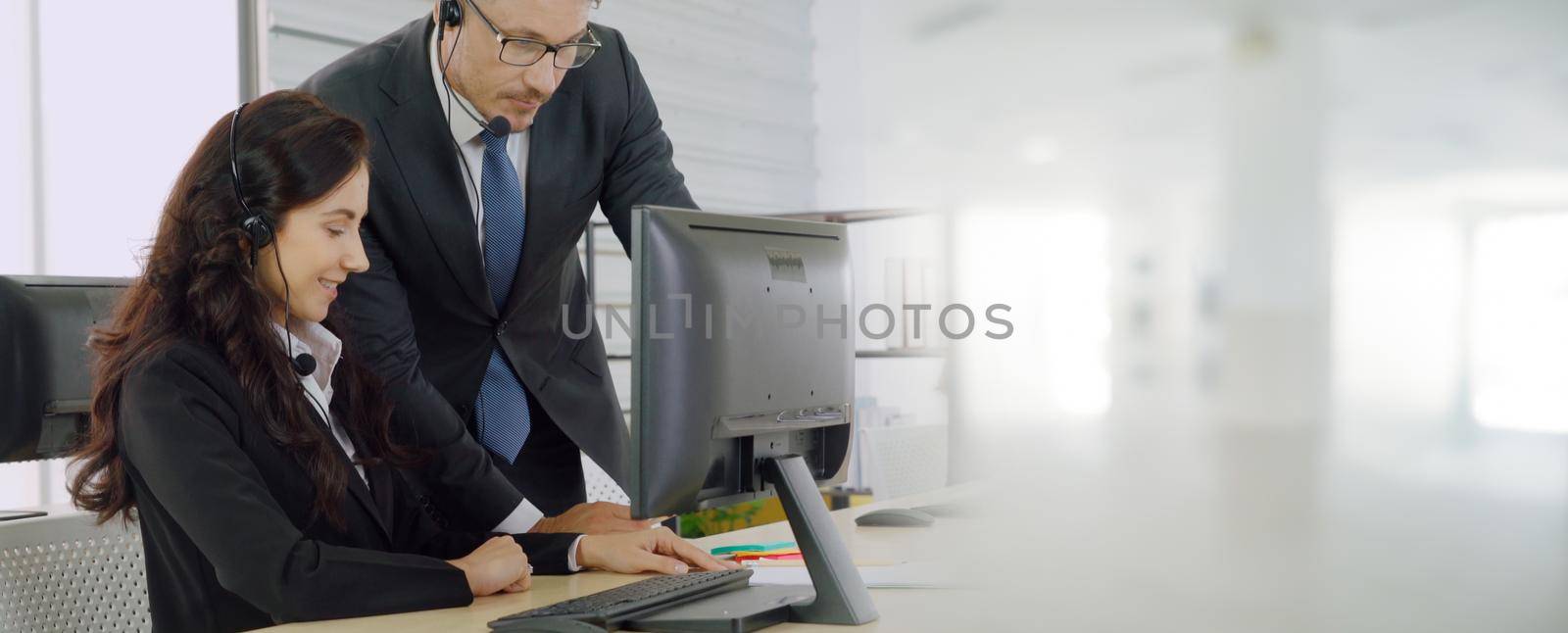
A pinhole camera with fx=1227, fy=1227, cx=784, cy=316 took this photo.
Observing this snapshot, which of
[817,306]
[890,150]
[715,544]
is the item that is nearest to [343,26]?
[715,544]

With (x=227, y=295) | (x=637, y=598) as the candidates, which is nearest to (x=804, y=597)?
(x=637, y=598)

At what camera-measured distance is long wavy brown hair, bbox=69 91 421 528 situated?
1183 millimetres

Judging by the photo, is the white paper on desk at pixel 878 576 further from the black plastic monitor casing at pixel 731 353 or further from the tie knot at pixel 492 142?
the tie knot at pixel 492 142

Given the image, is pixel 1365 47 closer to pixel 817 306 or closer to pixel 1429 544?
pixel 1429 544

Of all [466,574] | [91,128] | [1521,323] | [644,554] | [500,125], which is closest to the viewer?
[1521,323]

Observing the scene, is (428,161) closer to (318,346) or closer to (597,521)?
(318,346)

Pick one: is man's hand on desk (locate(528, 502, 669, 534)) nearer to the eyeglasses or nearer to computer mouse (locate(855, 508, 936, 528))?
computer mouse (locate(855, 508, 936, 528))

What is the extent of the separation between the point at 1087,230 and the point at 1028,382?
0.18ft

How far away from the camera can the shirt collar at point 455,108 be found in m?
1.51

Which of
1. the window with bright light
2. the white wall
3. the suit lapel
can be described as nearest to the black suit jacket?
the suit lapel

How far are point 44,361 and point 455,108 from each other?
546 mm

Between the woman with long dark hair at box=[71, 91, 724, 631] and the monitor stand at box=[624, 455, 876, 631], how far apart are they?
232 millimetres

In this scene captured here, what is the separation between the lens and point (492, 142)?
1537 mm

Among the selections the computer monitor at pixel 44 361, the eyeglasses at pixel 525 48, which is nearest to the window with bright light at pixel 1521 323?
the eyeglasses at pixel 525 48
